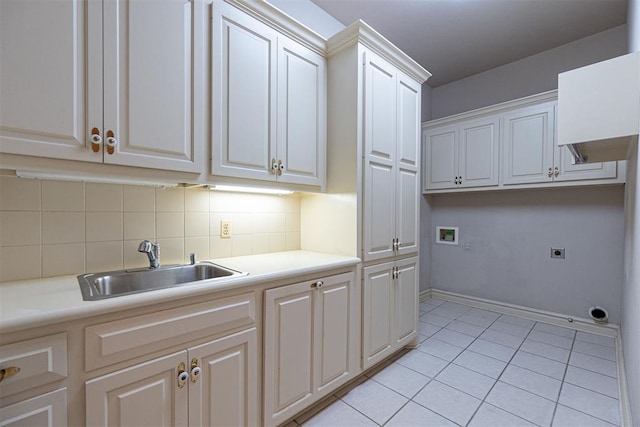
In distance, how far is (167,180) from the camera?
133 cm

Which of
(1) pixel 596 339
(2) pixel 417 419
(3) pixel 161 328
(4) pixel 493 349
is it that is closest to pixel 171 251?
(3) pixel 161 328

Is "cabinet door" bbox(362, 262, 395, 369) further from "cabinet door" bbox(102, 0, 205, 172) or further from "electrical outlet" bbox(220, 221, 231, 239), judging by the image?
"cabinet door" bbox(102, 0, 205, 172)

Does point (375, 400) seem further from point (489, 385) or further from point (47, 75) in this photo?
point (47, 75)

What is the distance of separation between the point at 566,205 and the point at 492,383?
2.04 m

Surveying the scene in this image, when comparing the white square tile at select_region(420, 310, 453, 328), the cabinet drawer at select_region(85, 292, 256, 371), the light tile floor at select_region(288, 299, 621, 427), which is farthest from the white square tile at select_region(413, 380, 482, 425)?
the cabinet drawer at select_region(85, 292, 256, 371)

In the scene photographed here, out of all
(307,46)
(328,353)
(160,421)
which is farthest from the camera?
(307,46)

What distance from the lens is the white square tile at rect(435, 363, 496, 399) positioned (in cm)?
186

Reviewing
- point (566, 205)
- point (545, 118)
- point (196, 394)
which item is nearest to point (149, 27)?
point (196, 394)

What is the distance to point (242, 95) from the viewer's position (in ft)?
5.02

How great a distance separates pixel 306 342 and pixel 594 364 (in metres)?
2.30

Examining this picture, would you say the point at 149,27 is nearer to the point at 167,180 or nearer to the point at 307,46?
the point at 167,180

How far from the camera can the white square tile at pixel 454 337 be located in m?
2.52

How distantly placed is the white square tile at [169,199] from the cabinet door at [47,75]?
18.4 inches

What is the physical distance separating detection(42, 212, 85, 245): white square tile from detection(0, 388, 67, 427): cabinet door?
73 centimetres
